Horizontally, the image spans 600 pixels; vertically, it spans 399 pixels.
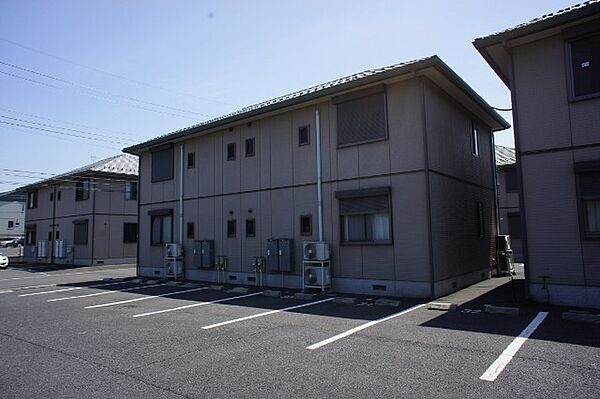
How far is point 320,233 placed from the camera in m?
11.8

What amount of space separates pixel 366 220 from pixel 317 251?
5.17ft

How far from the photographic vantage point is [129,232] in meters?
26.5

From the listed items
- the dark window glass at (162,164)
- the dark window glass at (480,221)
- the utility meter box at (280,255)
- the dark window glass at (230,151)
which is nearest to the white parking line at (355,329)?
the utility meter box at (280,255)

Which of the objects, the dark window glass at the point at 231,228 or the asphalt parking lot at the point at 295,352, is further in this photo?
the dark window glass at the point at 231,228

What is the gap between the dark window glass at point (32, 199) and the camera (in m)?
31.9

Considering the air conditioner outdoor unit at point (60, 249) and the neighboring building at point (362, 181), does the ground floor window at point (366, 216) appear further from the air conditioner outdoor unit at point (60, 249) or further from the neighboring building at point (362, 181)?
the air conditioner outdoor unit at point (60, 249)

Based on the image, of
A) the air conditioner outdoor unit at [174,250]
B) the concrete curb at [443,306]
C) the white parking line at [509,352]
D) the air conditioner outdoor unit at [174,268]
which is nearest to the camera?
the white parking line at [509,352]

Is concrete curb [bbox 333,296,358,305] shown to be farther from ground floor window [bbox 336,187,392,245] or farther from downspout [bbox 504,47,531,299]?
downspout [bbox 504,47,531,299]

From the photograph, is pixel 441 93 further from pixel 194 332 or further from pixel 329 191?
pixel 194 332

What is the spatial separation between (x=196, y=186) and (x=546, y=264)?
11826 millimetres

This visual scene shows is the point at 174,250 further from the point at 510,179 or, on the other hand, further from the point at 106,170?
the point at 510,179

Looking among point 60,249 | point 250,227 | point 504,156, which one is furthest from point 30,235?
point 504,156

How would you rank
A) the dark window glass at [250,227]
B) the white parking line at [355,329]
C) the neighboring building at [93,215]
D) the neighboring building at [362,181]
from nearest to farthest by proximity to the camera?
the white parking line at [355,329], the neighboring building at [362,181], the dark window glass at [250,227], the neighboring building at [93,215]

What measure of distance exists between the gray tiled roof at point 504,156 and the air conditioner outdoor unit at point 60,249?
27.0m
